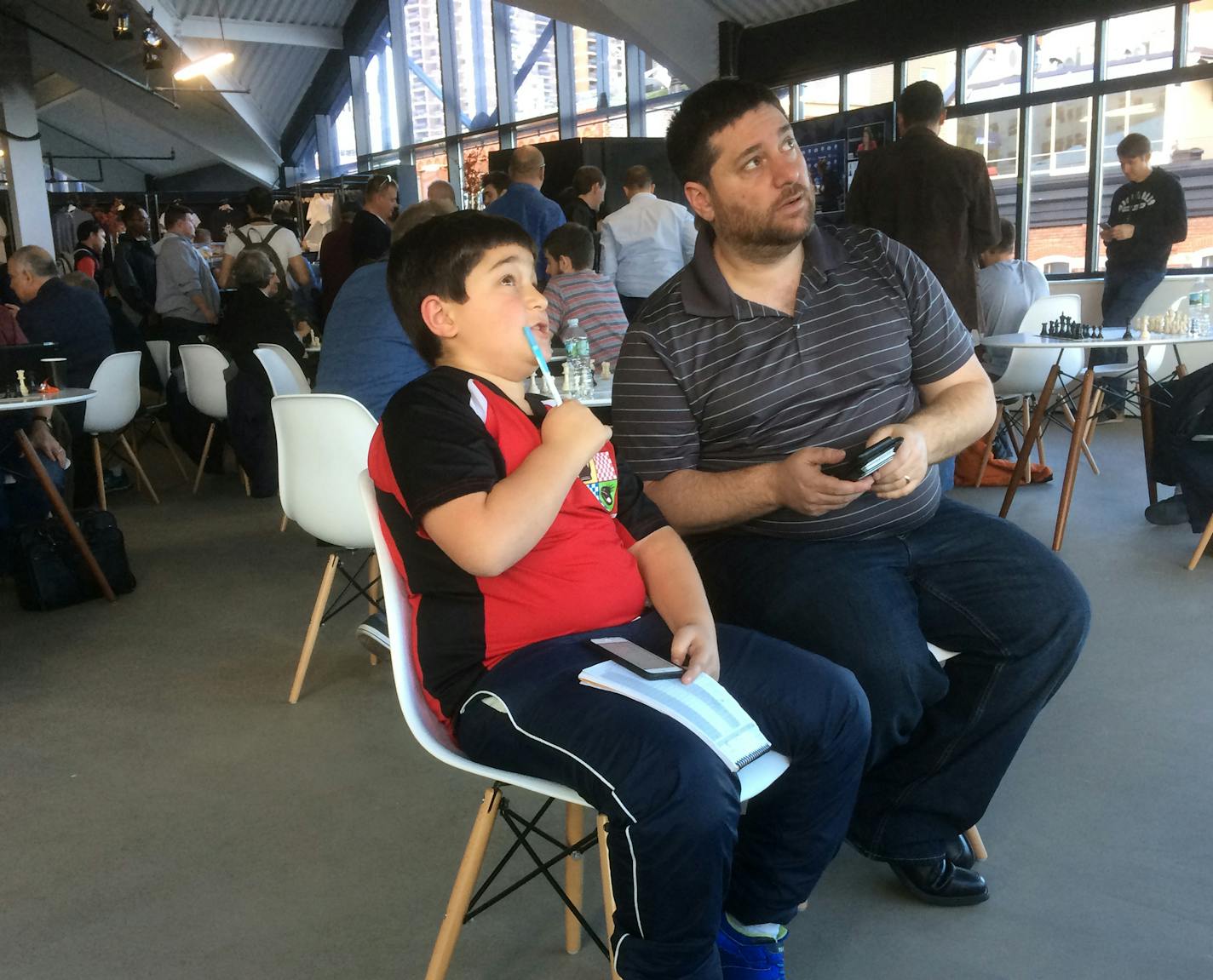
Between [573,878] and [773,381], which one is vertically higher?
[773,381]

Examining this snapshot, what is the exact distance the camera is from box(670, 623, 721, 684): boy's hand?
1.26 meters

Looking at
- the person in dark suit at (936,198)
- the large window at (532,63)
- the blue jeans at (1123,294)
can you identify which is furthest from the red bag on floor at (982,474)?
the large window at (532,63)

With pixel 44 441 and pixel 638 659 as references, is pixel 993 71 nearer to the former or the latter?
pixel 44 441

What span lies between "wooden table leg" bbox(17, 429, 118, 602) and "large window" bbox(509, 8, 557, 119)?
31.8 feet

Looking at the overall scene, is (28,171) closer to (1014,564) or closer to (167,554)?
(167,554)

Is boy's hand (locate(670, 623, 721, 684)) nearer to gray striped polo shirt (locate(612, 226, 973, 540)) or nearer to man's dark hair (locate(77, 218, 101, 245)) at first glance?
gray striped polo shirt (locate(612, 226, 973, 540))

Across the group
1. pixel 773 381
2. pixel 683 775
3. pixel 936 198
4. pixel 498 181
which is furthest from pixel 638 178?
pixel 683 775

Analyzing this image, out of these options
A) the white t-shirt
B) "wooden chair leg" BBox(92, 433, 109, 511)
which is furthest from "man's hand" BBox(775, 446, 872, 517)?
the white t-shirt

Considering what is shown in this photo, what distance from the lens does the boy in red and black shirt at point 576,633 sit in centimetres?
112

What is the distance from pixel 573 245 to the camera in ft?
13.3

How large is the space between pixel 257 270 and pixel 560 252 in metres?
2.00

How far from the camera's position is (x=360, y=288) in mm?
2986

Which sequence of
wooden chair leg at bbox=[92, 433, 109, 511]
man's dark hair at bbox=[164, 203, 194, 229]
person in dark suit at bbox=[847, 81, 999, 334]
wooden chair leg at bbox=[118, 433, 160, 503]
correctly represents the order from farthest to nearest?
man's dark hair at bbox=[164, 203, 194, 229] → wooden chair leg at bbox=[118, 433, 160, 503] → wooden chair leg at bbox=[92, 433, 109, 511] → person in dark suit at bbox=[847, 81, 999, 334]

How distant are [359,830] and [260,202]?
18.7 feet
